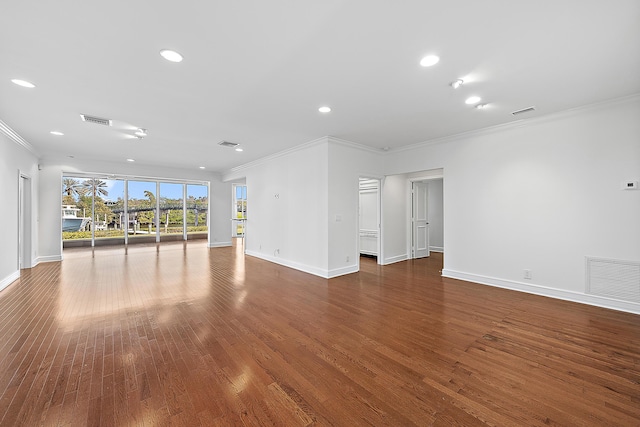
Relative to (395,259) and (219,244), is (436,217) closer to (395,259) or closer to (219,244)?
(395,259)

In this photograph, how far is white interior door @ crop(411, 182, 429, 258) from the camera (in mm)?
7352

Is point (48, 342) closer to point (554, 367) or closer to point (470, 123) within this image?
point (554, 367)

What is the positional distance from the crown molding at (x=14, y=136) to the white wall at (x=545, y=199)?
7732 mm

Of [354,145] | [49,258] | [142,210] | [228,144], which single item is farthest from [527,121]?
[142,210]

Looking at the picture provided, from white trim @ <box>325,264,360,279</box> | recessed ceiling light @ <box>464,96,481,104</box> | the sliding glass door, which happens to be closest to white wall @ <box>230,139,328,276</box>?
white trim @ <box>325,264,360,279</box>

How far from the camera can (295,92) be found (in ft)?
10.6

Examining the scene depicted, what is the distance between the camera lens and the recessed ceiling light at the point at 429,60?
2.49m

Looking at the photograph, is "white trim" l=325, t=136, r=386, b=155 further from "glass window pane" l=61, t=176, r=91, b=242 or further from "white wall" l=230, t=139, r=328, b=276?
"glass window pane" l=61, t=176, r=91, b=242

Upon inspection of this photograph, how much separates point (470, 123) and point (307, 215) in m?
3.45

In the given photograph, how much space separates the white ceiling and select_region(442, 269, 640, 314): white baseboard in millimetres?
2690

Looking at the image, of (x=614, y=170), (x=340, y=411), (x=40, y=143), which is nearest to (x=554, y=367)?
(x=340, y=411)

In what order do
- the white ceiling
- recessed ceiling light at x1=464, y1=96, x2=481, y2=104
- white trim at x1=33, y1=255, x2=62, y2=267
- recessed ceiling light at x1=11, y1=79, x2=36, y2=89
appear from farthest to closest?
white trim at x1=33, y1=255, x2=62, y2=267 < recessed ceiling light at x1=464, y1=96, x2=481, y2=104 < recessed ceiling light at x1=11, y1=79, x2=36, y2=89 < the white ceiling

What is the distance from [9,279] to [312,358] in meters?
5.92

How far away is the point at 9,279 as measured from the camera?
185 inches
